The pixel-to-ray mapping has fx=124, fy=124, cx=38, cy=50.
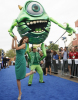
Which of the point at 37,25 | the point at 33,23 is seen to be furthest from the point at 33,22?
the point at 37,25

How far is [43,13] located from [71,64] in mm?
3125

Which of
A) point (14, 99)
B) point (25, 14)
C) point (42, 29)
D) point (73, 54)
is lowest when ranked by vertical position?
point (14, 99)

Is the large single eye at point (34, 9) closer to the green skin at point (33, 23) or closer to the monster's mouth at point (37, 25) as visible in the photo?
the green skin at point (33, 23)

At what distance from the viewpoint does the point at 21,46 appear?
116 inches

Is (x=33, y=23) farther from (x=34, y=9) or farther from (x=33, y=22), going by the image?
(x=34, y=9)

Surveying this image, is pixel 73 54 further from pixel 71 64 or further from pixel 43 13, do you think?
pixel 43 13

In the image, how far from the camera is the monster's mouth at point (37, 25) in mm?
3838

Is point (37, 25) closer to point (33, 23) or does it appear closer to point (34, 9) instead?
point (33, 23)

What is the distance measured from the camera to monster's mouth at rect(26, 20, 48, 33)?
151 inches

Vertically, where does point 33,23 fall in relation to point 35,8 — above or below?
below

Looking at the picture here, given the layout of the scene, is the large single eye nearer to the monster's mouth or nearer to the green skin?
the green skin

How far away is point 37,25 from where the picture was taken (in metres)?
3.93

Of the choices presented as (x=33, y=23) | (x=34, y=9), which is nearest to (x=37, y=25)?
(x=33, y=23)

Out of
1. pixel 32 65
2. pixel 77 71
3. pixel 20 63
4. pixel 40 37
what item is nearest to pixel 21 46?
pixel 20 63
